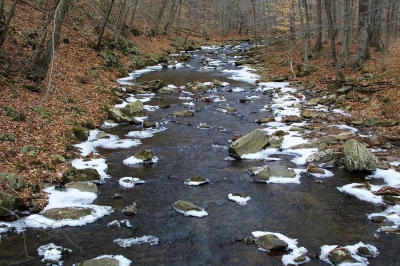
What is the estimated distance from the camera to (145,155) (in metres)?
11.9

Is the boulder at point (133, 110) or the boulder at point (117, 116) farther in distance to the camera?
the boulder at point (133, 110)

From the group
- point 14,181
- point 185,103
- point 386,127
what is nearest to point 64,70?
point 185,103

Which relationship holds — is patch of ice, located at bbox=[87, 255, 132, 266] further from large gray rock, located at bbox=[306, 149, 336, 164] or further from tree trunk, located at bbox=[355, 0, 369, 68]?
tree trunk, located at bbox=[355, 0, 369, 68]

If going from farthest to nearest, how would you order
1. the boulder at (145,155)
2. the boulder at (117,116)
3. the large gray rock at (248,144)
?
1. the boulder at (117,116)
2. the large gray rock at (248,144)
3. the boulder at (145,155)

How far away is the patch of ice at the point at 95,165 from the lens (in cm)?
1079

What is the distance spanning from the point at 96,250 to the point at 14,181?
3.07 meters

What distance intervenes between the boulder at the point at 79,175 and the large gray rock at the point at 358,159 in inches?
297

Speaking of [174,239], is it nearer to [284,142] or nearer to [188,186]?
[188,186]

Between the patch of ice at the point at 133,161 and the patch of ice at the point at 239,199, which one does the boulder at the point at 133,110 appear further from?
the patch of ice at the point at 239,199

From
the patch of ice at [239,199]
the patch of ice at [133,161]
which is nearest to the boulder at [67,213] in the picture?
the patch of ice at [133,161]

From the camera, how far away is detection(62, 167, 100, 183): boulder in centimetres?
999

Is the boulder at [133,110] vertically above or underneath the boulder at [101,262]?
above

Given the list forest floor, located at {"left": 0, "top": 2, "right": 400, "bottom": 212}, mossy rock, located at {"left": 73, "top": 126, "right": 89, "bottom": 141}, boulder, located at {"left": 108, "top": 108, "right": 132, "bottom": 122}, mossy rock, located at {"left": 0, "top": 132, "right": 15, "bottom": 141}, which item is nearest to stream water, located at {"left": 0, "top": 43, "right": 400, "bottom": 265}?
mossy rock, located at {"left": 73, "top": 126, "right": 89, "bottom": 141}

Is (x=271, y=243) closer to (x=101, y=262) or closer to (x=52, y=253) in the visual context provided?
(x=101, y=262)
